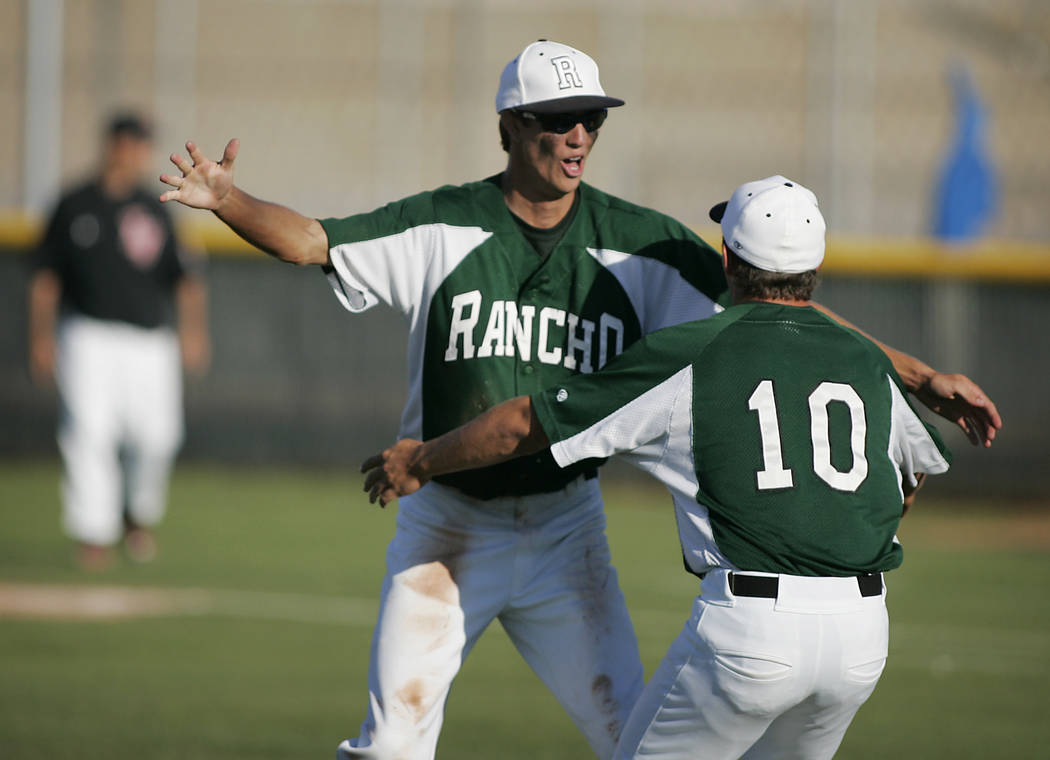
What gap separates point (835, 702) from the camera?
3.91 m

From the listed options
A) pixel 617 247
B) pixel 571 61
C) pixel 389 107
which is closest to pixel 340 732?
pixel 617 247

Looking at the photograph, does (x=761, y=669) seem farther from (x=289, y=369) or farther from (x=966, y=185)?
(x=966, y=185)

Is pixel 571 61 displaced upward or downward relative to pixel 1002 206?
downward

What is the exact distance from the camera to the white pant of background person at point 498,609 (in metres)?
4.54

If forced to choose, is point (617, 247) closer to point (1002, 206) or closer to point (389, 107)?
point (1002, 206)

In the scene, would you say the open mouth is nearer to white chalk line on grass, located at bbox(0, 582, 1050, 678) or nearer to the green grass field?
the green grass field

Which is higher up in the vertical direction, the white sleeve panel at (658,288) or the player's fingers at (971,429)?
the white sleeve panel at (658,288)

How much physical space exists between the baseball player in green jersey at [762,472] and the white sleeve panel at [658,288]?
0.65 m

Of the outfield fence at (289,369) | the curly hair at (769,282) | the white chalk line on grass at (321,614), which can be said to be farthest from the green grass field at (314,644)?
the curly hair at (769,282)

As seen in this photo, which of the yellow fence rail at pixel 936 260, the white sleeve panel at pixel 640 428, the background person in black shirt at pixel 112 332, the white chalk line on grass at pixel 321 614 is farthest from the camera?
the yellow fence rail at pixel 936 260

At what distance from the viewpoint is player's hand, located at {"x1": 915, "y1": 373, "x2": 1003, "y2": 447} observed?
14.0 ft

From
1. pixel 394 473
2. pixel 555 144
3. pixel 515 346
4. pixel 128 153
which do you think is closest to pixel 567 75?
pixel 555 144

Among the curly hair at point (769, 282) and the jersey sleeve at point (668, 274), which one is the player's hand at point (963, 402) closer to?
the curly hair at point (769, 282)

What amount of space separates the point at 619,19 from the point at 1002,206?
6068 mm
